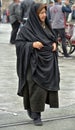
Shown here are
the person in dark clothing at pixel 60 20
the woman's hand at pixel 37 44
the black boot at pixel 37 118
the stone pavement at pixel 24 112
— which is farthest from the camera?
the person in dark clothing at pixel 60 20

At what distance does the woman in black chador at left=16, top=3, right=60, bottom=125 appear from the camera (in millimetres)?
6355

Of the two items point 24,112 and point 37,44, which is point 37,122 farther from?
point 37,44

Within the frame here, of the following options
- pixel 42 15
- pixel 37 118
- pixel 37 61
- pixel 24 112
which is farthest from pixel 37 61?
pixel 24 112

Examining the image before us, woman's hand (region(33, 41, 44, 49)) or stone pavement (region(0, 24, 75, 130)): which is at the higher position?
woman's hand (region(33, 41, 44, 49))

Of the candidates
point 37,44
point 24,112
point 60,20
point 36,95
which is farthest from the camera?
point 60,20

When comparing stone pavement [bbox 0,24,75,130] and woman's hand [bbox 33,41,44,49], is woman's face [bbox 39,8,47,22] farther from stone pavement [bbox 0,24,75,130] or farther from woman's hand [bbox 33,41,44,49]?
stone pavement [bbox 0,24,75,130]

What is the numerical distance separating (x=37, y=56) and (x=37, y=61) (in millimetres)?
66

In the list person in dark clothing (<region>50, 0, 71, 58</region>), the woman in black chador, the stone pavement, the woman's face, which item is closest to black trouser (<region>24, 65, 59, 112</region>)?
the woman in black chador

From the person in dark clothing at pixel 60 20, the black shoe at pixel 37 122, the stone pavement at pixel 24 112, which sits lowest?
the person in dark clothing at pixel 60 20

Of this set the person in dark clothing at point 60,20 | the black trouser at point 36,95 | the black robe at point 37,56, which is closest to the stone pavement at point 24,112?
the black trouser at point 36,95

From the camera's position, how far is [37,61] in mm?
6430

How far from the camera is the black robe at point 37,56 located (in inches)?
251

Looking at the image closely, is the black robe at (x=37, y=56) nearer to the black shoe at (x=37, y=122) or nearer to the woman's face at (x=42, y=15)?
the woman's face at (x=42, y=15)

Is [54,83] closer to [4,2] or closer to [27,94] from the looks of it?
[27,94]
